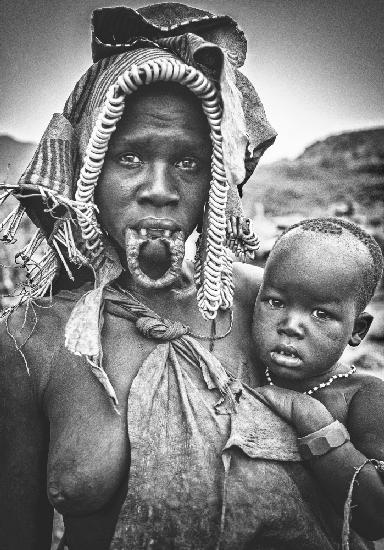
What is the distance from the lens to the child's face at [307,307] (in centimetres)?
166

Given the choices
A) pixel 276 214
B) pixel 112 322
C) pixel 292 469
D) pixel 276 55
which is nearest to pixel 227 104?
pixel 112 322

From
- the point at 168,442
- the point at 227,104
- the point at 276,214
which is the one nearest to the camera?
the point at 168,442

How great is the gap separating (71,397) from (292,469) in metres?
0.65

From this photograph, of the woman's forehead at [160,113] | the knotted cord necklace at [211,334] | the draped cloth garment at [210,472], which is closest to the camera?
the draped cloth garment at [210,472]

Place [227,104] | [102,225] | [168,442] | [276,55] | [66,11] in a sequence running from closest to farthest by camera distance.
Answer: [168,442] < [227,104] < [102,225] < [66,11] < [276,55]

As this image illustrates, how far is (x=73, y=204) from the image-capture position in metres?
1.65

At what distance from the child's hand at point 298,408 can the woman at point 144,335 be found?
29 millimetres

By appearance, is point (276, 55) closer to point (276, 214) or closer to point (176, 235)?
point (276, 214)

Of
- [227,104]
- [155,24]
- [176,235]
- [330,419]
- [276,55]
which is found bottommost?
[330,419]

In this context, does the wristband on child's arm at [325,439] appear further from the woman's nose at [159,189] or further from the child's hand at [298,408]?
the woman's nose at [159,189]

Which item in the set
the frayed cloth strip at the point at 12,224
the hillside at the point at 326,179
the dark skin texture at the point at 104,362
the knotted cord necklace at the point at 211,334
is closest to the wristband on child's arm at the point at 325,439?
the dark skin texture at the point at 104,362

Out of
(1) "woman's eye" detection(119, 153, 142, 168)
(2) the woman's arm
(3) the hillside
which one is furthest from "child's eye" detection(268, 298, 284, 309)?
(3) the hillside

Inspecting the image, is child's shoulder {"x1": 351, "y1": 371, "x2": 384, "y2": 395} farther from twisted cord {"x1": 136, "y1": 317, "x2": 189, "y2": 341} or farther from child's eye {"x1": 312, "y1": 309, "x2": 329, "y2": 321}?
twisted cord {"x1": 136, "y1": 317, "x2": 189, "y2": 341}

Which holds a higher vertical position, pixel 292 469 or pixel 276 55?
pixel 276 55
